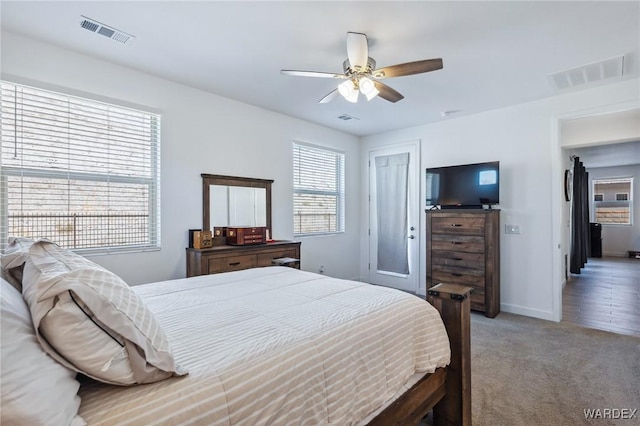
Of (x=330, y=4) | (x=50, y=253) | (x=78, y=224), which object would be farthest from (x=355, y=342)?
(x=78, y=224)

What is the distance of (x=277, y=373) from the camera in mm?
1039

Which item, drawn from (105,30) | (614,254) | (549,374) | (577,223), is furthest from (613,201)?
(105,30)

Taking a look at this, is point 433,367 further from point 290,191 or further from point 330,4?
point 290,191

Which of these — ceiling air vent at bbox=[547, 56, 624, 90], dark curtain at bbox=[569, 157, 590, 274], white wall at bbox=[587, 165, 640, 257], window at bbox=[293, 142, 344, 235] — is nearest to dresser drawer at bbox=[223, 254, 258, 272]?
window at bbox=[293, 142, 344, 235]

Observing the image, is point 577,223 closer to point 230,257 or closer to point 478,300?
point 478,300

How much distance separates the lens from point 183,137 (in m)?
3.40

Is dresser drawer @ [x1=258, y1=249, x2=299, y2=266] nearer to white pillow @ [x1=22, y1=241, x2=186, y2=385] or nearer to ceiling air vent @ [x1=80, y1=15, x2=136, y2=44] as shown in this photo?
ceiling air vent @ [x1=80, y1=15, x2=136, y2=44]

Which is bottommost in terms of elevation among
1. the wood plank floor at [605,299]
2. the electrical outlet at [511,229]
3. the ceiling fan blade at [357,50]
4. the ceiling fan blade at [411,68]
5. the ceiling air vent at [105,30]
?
the wood plank floor at [605,299]

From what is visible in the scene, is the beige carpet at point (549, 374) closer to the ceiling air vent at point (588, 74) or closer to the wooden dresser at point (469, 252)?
the wooden dresser at point (469, 252)

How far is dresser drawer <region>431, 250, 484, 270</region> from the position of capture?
154 inches

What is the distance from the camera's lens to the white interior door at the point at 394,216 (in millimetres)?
4992

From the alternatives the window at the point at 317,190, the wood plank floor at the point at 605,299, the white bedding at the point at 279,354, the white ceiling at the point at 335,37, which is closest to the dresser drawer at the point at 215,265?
the white bedding at the point at 279,354

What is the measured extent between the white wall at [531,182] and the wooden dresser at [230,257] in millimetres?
2964

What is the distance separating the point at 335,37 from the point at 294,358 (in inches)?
90.5
